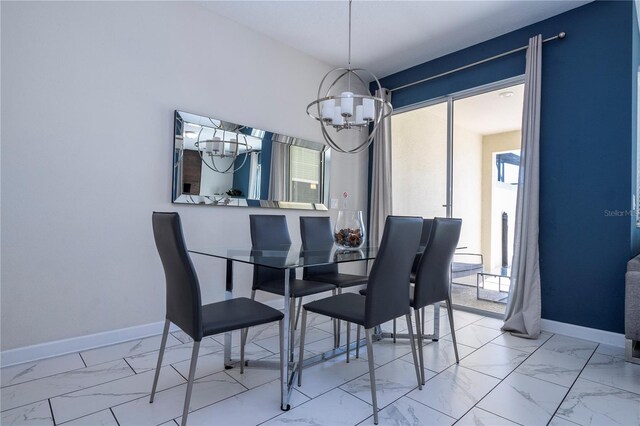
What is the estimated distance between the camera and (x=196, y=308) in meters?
1.45

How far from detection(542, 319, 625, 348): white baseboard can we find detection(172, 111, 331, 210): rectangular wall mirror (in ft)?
8.04

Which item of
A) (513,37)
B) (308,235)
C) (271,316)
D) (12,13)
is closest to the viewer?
(271,316)

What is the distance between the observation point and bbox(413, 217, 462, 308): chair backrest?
1.98 metres

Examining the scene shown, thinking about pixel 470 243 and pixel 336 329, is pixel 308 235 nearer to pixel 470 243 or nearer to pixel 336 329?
pixel 336 329

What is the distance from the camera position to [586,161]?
2730 millimetres

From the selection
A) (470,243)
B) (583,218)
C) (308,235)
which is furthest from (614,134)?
(308,235)

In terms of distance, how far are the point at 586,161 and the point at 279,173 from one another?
2.70 m

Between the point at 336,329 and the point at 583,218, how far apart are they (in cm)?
222

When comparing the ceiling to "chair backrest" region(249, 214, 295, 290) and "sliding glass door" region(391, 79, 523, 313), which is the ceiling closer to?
"sliding glass door" region(391, 79, 523, 313)

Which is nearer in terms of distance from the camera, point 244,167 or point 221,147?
point 221,147

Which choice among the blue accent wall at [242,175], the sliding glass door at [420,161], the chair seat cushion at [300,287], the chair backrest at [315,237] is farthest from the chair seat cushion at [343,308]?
the sliding glass door at [420,161]

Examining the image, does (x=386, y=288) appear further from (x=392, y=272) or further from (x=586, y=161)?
(x=586, y=161)

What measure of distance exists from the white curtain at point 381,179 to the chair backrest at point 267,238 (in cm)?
159

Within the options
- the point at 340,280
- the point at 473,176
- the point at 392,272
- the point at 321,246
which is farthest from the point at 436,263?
the point at 473,176
